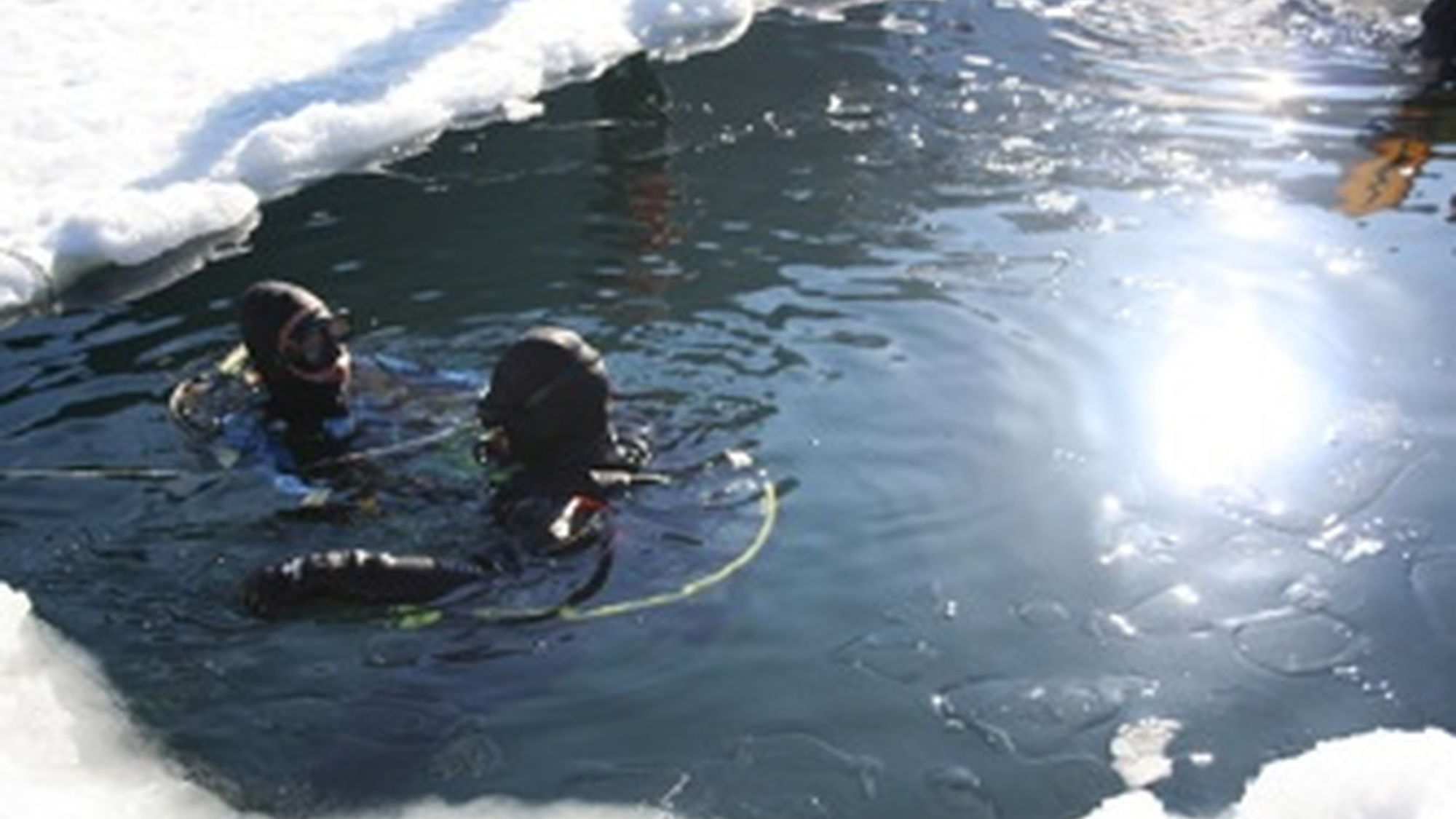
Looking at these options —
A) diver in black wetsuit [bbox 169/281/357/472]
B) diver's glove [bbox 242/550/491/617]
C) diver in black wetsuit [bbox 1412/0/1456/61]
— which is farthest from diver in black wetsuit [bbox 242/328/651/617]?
diver in black wetsuit [bbox 1412/0/1456/61]

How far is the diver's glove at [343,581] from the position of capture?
4785mm

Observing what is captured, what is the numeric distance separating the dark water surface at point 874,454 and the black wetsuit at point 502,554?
188mm

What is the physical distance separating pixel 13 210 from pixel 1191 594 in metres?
6.60

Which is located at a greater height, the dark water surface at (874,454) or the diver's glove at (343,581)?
the diver's glove at (343,581)

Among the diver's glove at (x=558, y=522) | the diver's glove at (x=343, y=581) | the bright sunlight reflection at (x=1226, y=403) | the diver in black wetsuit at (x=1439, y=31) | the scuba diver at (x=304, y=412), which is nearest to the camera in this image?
the diver's glove at (x=343, y=581)

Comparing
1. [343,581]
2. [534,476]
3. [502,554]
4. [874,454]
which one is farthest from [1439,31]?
[343,581]

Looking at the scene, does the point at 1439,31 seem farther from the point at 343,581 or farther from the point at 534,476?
the point at 343,581

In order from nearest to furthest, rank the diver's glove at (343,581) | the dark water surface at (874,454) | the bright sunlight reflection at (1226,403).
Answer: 1. the dark water surface at (874,454)
2. the diver's glove at (343,581)
3. the bright sunlight reflection at (1226,403)

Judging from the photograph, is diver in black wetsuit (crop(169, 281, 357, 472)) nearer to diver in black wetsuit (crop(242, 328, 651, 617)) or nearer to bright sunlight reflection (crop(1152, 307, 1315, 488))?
diver in black wetsuit (crop(242, 328, 651, 617))

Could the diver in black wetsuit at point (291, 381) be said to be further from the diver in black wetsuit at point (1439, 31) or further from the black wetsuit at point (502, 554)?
the diver in black wetsuit at point (1439, 31)

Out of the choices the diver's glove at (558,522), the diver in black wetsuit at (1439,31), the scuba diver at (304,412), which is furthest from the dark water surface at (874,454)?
the diver in black wetsuit at (1439,31)

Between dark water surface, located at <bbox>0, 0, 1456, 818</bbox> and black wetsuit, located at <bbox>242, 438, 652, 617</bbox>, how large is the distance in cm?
19

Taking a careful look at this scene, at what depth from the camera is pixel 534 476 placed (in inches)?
212

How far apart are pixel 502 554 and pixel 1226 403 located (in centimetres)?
302
